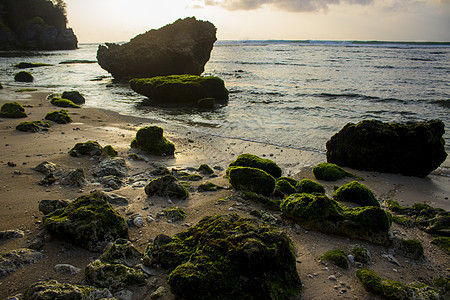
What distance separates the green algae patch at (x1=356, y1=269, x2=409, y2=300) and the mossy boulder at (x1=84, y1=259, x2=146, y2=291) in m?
2.39

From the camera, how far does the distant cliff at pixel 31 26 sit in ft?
254

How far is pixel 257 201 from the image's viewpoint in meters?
5.25

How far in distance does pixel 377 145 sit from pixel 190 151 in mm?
4948

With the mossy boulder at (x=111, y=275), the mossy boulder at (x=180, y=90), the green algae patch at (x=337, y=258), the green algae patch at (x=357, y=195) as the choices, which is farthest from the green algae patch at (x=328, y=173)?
the mossy boulder at (x=180, y=90)

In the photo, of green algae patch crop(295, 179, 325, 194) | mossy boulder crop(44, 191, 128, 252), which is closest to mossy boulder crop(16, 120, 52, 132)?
mossy boulder crop(44, 191, 128, 252)

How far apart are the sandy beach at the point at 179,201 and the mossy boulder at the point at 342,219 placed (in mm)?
118

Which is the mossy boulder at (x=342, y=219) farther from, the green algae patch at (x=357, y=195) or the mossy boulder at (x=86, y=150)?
the mossy boulder at (x=86, y=150)

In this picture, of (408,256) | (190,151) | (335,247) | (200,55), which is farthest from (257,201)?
(200,55)

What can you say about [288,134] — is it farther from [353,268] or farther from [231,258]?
[231,258]

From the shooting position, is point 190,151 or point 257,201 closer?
point 257,201

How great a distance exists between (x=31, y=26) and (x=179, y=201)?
96.1 m

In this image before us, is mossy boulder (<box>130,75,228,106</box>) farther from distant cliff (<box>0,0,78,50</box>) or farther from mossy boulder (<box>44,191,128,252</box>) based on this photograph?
distant cliff (<box>0,0,78,50</box>)

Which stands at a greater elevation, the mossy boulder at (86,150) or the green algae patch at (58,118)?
the green algae patch at (58,118)

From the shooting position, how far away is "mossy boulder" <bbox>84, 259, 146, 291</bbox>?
9.91 feet
